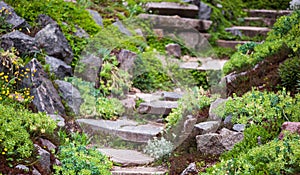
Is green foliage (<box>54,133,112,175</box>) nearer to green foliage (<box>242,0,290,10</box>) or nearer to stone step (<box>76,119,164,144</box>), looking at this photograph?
stone step (<box>76,119,164,144</box>)

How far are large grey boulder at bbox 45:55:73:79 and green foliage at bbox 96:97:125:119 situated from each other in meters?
0.89

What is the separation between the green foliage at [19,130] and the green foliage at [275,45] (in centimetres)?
422

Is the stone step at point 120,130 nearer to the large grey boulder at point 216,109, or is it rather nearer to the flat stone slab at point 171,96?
the large grey boulder at point 216,109

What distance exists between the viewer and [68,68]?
964 centimetres

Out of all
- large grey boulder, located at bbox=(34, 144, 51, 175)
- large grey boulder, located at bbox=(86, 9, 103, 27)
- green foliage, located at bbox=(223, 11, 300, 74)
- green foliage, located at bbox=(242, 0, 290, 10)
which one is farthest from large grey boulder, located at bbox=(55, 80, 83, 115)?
green foliage, located at bbox=(242, 0, 290, 10)

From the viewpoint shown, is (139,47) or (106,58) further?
(139,47)

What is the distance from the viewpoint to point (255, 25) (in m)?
15.0

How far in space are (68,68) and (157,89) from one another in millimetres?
2267

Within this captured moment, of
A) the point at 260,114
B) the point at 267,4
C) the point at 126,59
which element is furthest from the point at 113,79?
the point at 267,4

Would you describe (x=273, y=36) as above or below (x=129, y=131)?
above

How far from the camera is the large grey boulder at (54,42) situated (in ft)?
31.7

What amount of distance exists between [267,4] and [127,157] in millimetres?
10171

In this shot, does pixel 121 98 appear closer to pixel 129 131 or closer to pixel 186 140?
pixel 129 131

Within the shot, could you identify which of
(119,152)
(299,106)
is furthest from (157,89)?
(299,106)
